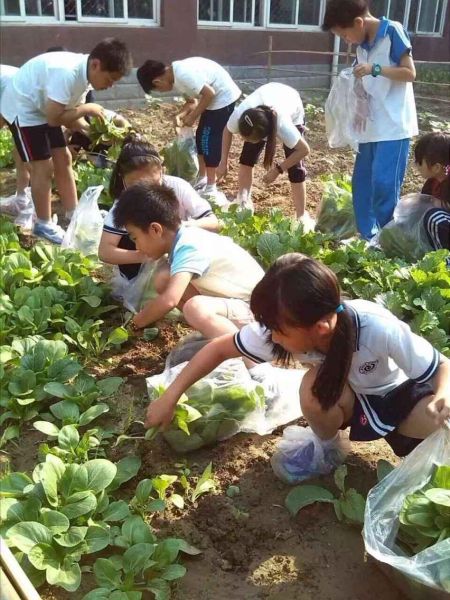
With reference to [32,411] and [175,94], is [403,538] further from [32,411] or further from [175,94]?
[175,94]

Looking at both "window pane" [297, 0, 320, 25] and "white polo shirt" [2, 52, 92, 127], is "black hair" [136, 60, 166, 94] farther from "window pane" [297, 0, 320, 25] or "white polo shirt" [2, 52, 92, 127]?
"window pane" [297, 0, 320, 25]

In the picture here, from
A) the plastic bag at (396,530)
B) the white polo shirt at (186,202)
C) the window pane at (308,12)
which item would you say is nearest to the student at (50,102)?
the white polo shirt at (186,202)

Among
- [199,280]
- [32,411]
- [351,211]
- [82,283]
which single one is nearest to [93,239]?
[82,283]

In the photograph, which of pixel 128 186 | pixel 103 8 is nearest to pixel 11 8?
pixel 103 8

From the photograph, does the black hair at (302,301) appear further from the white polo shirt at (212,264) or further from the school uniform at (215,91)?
the school uniform at (215,91)

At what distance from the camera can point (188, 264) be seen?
9.09 feet

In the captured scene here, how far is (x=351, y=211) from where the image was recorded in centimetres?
500

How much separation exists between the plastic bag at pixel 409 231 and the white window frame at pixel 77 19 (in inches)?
263

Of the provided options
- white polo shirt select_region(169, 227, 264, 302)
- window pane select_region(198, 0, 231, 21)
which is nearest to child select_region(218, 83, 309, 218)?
white polo shirt select_region(169, 227, 264, 302)

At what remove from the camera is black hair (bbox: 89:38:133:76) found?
13.5 ft

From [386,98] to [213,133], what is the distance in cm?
182

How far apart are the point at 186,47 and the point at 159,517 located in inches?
369

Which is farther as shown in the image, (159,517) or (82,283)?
(82,283)

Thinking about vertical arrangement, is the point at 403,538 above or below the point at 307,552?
above
